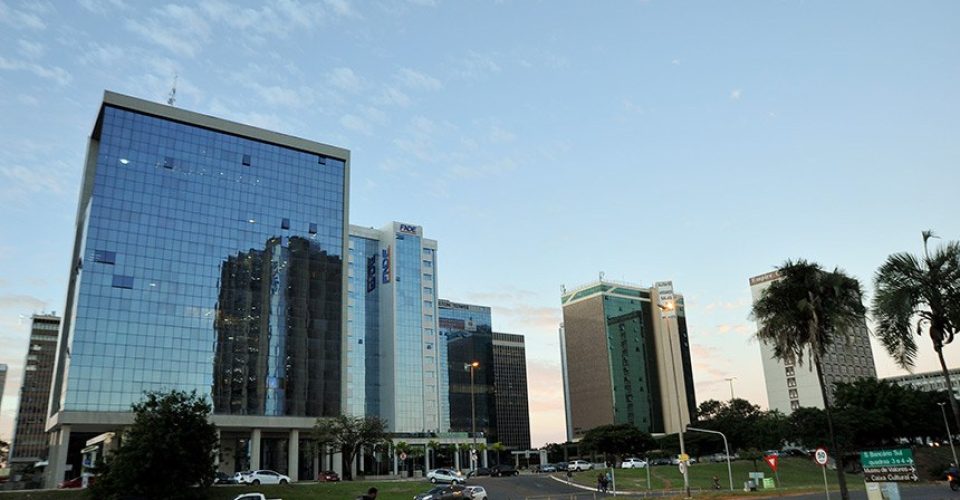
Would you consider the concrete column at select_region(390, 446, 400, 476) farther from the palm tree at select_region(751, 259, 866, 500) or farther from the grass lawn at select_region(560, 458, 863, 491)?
the palm tree at select_region(751, 259, 866, 500)

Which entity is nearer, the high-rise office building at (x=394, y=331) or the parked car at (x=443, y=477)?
the parked car at (x=443, y=477)

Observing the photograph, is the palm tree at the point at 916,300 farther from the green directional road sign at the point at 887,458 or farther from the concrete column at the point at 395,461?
the concrete column at the point at 395,461

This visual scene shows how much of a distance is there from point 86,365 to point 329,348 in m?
30.4

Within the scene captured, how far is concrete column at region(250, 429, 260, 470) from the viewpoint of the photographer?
292 feet

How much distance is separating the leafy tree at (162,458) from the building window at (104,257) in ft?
115

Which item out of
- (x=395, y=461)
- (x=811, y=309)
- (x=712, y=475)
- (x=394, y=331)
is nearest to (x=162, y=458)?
(x=811, y=309)

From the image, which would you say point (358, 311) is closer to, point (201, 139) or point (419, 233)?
point (419, 233)

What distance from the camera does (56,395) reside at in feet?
287

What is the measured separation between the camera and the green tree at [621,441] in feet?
449

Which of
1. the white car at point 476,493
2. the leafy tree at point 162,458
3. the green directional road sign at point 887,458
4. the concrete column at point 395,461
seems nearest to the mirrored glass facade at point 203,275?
the leafy tree at point 162,458

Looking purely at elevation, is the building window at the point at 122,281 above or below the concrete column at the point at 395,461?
above

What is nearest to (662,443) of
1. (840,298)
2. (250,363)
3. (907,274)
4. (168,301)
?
(250,363)

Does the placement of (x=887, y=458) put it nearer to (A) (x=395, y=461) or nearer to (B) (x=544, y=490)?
(B) (x=544, y=490)

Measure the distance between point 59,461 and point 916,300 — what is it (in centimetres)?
8789
